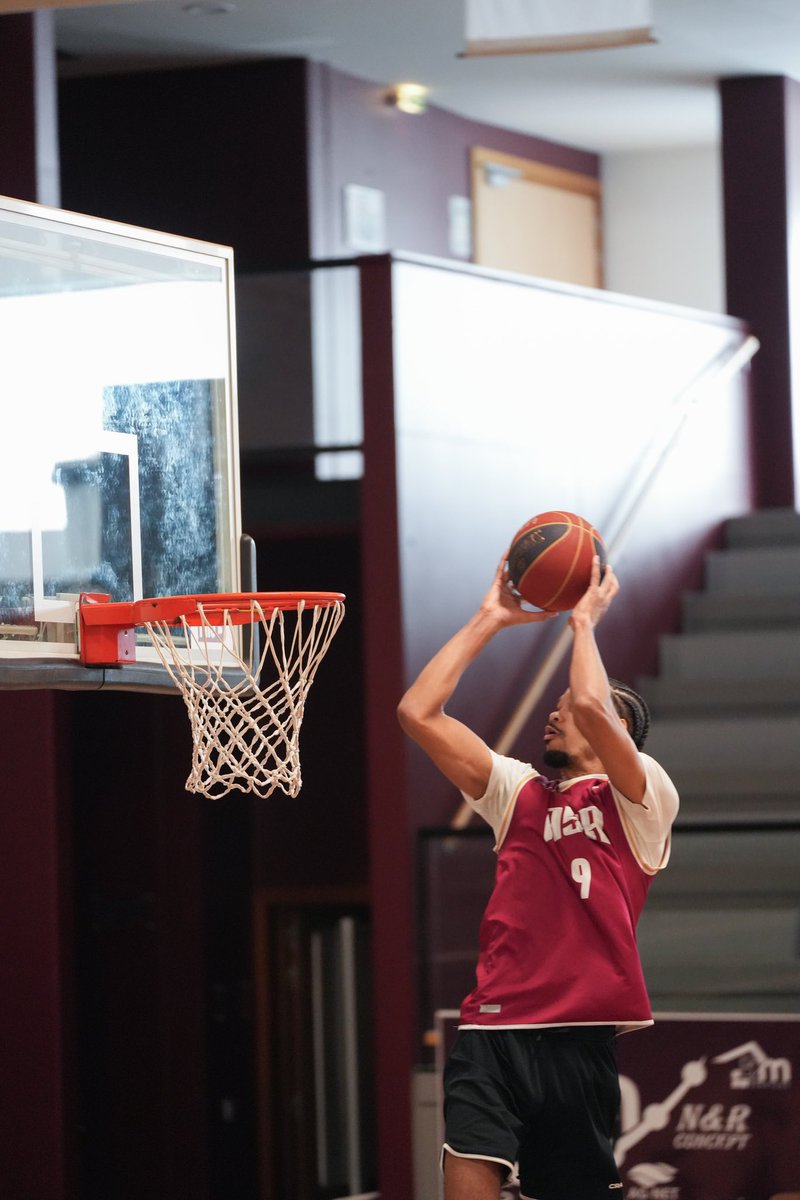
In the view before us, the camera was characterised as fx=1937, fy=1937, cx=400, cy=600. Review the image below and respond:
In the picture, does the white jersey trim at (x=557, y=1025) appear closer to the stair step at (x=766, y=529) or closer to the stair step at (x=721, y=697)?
the stair step at (x=721, y=697)

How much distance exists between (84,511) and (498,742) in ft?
10.9

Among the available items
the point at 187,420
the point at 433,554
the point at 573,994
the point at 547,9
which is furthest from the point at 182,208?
the point at 573,994

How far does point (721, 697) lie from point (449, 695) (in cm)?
431

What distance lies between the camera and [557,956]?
Answer: 4488 mm

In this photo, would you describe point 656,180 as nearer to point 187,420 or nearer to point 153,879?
point 153,879

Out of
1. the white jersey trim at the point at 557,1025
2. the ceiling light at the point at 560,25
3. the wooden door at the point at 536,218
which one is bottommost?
the white jersey trim at the point at 557,1025

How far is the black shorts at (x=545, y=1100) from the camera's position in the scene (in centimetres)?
447

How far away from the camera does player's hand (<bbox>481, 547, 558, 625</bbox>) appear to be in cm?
462

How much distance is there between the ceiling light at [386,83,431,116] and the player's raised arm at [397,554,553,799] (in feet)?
21.6

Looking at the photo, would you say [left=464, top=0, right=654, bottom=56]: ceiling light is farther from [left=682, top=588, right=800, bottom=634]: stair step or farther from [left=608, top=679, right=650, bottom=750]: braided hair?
[left=682, top=588, right=800, bottom=634]: stair step

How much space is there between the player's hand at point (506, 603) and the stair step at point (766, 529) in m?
5.24

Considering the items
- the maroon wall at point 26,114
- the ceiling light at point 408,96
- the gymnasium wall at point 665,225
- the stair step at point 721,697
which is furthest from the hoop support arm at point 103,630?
the gymnasium wall at point 665,225

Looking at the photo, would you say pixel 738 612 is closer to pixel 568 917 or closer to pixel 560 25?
pixel 560 25

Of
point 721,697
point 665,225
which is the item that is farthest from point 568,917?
point 665,225
